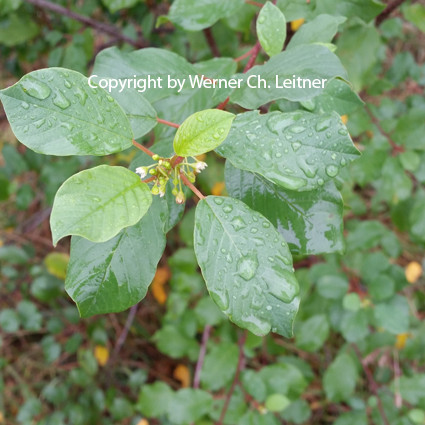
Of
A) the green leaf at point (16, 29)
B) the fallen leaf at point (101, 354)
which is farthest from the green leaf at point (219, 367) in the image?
the green leaf at point (16, 29)

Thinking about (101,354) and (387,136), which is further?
(101,354)

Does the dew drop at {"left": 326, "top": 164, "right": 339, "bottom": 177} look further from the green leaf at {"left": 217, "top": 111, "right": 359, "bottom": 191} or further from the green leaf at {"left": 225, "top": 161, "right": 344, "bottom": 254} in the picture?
the green leaf at {"left": 225, "top": 161, "right": 344, "bottom": 254}

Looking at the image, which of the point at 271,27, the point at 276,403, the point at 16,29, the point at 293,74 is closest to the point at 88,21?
the point at 16,29

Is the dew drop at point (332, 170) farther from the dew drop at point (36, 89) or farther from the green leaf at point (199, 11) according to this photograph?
the green leaf at point (199, 11)

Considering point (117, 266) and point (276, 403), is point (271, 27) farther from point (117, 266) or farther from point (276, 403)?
point (276, 403)

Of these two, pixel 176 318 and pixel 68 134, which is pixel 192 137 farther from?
pixel 176 318

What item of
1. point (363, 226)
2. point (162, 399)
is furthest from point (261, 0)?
point (162, 399)
